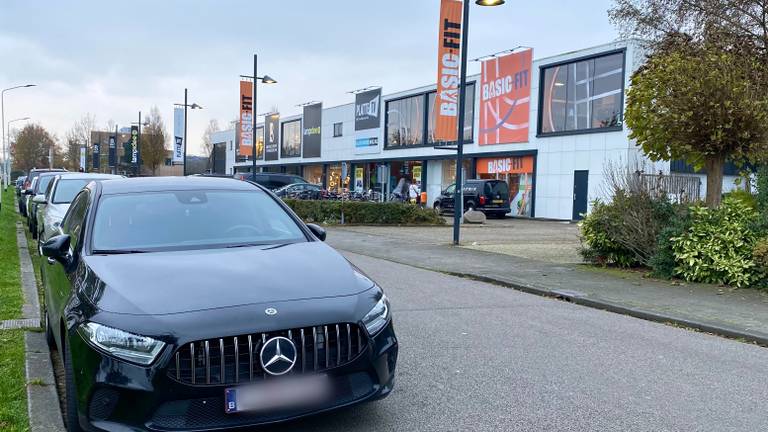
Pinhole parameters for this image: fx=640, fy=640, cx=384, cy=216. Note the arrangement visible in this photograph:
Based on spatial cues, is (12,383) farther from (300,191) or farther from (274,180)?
(274,180)

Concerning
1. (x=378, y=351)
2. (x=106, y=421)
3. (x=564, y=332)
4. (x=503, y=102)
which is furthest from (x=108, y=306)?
(x=503, y=102)

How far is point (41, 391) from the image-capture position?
4.41 m

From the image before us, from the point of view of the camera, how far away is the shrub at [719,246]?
959 centimetres

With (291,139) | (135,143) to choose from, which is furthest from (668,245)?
(291,139)

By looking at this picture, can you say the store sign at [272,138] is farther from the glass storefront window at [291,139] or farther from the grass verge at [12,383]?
the grass verge at [12,383]

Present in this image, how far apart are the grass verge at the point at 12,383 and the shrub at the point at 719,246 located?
9144 mm

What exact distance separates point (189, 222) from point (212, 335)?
1.72 metres

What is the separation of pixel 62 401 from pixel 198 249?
4.71 feet

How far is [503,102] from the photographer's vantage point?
34.1 meters

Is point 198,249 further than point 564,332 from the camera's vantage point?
No

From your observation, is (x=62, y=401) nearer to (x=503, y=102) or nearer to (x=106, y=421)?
(x=106, y=421)

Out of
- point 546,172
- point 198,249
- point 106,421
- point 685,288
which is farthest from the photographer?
point 546,172

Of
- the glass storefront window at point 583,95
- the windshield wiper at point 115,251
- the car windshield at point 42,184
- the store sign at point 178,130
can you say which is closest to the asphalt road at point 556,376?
the windshield wiper at point 115,251

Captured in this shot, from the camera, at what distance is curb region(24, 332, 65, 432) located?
154 inches
